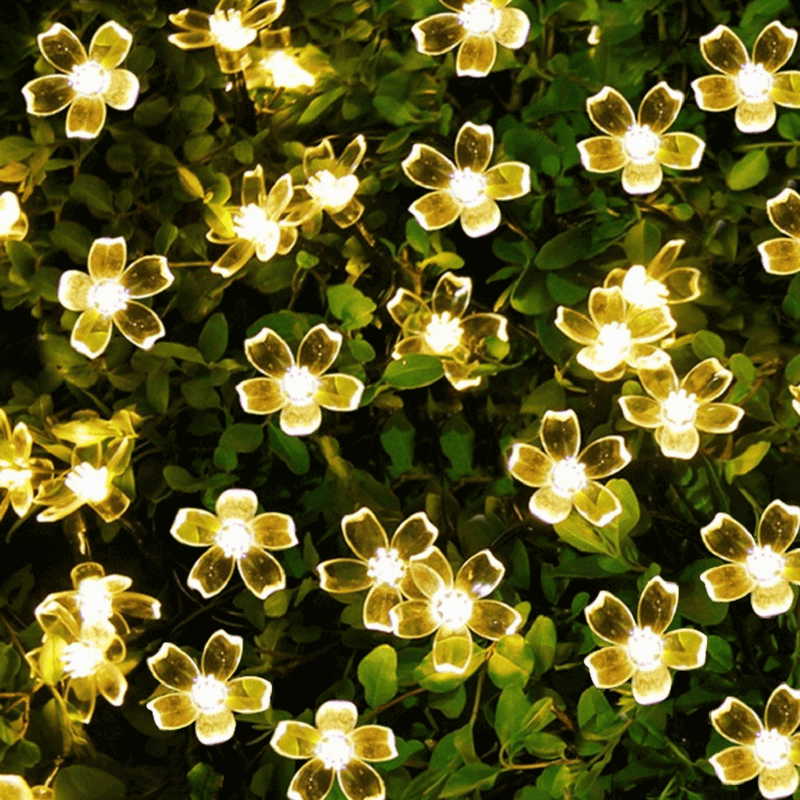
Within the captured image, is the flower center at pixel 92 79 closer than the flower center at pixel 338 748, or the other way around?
the flower center at pixel 338 748

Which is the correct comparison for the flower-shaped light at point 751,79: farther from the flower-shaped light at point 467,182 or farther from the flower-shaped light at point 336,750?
the flower-shaped light at point 336,750

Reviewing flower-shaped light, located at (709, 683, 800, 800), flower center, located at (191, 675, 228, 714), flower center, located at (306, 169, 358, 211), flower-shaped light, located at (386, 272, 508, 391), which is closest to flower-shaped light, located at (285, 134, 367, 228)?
flower center, located at (306, 169, 358, 211)

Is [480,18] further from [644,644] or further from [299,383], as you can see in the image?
[644,644]

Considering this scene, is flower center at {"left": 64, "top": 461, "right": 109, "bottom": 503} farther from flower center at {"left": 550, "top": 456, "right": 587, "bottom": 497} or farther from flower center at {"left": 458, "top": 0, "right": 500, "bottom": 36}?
flower center at {"left": 458, "top": 0, "right": 500, "bottom": 36}

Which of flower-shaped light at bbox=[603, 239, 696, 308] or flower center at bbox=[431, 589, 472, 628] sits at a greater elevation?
flower-shaped light at bbox=[603, 239, 696, 308]

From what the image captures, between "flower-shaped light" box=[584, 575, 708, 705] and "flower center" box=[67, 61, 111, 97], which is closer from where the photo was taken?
"flower-shaped light" box=[584, 575, 708, 705]

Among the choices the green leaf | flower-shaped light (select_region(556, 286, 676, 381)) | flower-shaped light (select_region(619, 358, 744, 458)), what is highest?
flower-shaped light (select_region(556, 286, 676, 381))

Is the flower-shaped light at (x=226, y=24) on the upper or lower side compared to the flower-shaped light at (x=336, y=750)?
upper

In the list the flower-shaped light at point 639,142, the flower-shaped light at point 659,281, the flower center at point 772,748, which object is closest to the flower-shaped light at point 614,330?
the flower-shaped light at point 659,281
